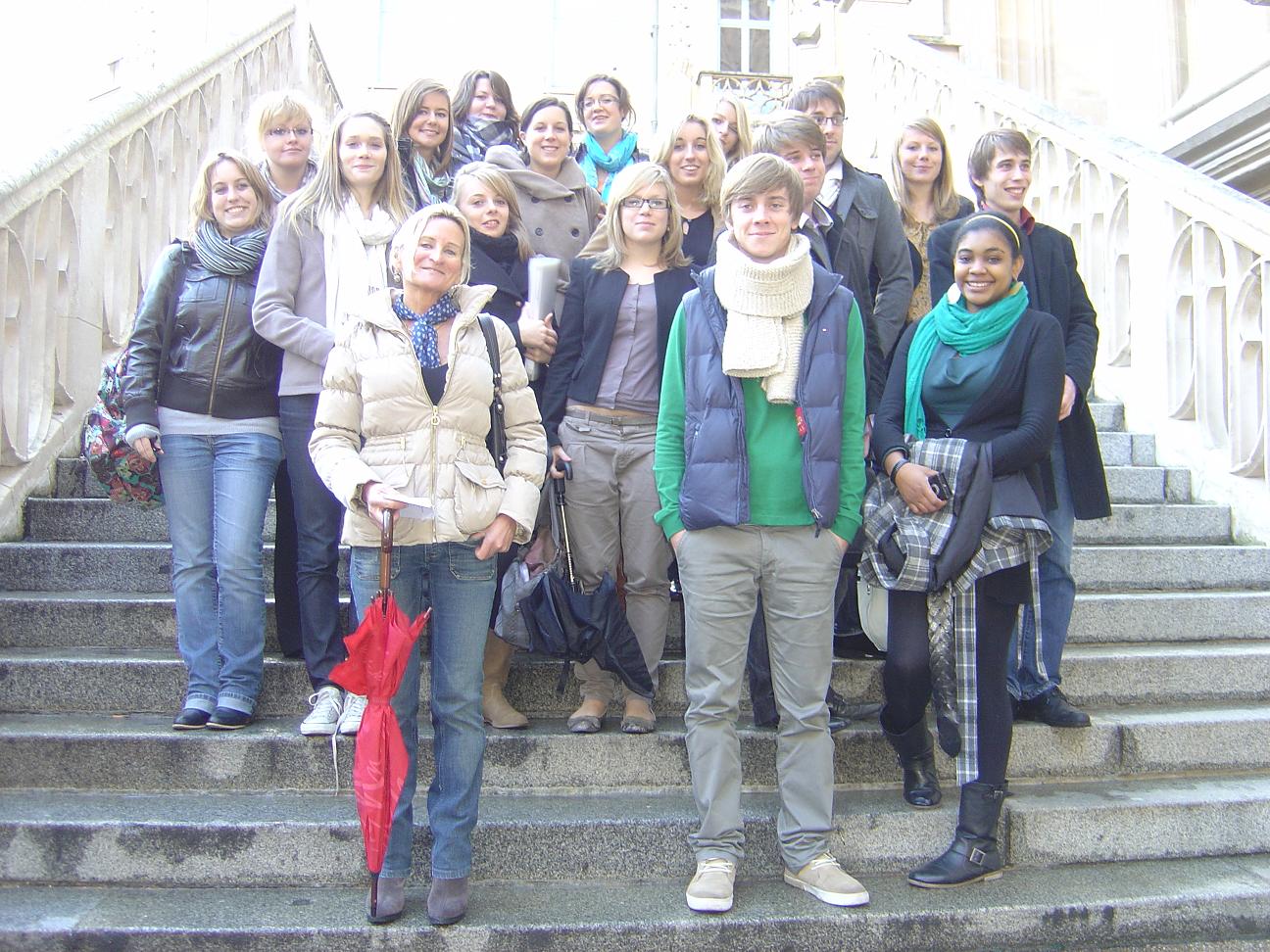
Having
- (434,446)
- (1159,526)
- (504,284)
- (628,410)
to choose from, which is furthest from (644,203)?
(1159,526)

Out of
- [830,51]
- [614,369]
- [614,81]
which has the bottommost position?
[614,369]

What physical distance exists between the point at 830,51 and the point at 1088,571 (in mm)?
6857

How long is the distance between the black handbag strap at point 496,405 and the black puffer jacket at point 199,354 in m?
1.07

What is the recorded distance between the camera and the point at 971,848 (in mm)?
3352

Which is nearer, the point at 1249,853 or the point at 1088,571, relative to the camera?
the point at 1249,853

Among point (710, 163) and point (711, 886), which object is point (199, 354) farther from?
point (711, 886)

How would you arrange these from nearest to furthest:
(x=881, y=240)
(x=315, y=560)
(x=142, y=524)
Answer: (x=315, y=560) → (x=881, y=240) → (x=142, y=524)

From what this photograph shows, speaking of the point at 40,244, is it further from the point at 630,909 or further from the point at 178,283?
the point at 630,909

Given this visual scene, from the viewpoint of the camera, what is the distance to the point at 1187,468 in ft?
18.6

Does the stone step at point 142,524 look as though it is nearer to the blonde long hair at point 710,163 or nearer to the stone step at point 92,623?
the stone step at point 92,623

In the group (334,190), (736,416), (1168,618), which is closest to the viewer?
(736,416)

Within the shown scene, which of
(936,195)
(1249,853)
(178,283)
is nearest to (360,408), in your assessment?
(178,283)

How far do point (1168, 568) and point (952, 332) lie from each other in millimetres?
2131

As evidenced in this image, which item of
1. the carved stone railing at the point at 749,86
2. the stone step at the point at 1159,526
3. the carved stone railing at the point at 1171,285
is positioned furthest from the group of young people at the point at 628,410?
the carved stone railing at the point at 749,86
